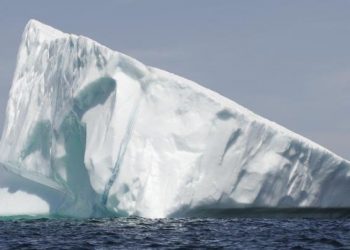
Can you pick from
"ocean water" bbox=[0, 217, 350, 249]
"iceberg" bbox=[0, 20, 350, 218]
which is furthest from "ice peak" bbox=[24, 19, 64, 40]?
"ocean water" bbox=[0, 217, 350, 249]

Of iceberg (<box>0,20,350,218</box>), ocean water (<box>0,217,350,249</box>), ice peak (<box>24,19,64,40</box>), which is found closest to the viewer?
ocean water (<box>0,217,350,249</box>)

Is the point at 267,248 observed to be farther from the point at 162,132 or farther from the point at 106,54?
the point at 106,54

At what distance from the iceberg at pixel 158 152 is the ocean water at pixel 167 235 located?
810mm

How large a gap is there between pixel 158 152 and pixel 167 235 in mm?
3941

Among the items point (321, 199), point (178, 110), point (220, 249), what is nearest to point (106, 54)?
point (178, 110)

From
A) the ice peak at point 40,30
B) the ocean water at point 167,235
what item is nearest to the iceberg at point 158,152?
the ocean water at point 167,235

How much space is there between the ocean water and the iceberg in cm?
81

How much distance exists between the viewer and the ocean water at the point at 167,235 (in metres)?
14.4

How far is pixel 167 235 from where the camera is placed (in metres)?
16.3

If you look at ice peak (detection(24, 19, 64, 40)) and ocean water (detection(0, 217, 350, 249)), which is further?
ice peak (detection(24, 19, 64, 40))

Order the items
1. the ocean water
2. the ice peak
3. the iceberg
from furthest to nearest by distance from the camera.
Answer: the ice peak → the iceberg → the ocean water

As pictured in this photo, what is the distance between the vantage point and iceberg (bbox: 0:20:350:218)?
19.7 meters

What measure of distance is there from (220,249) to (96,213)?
8.47 metres

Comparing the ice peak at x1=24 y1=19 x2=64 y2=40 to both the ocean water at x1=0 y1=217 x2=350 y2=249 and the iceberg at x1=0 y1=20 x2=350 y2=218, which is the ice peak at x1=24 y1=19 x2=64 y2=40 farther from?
the ocean water at x1=0 y1=217 x2=350 y2=249
